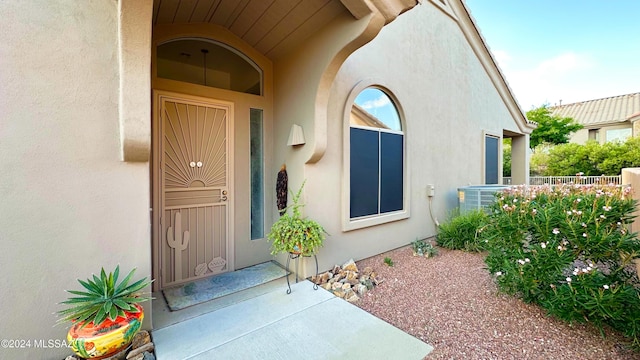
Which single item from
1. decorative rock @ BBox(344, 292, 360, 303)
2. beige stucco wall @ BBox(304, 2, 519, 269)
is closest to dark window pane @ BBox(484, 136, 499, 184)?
beige stucco wall @ BBox(304, 2, 519, 269)

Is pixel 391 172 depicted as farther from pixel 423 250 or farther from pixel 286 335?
pixel 286 335

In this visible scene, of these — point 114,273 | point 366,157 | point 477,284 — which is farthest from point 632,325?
point 114,273

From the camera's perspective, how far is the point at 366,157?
14.7ft

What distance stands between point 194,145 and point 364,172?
9.03 ft

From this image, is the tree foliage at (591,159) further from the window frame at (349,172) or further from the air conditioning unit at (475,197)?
the window frame at (349,172)

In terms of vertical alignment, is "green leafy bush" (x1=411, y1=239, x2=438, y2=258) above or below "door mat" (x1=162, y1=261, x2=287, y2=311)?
above

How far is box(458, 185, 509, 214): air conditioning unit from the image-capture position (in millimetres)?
5477

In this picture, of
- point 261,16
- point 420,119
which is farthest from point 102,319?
point 420,119

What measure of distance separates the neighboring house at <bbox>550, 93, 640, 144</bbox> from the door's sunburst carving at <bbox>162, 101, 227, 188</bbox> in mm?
23784

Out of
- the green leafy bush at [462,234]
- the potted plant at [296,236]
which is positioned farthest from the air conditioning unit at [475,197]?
the potted plant at [296,236]

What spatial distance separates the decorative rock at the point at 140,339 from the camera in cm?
214

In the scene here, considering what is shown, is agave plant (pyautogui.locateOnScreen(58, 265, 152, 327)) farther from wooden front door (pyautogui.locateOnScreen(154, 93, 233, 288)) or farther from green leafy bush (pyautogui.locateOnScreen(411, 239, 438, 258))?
green leafy bush (pyautogui.locateOnScreen(411, 239, 438, 258))

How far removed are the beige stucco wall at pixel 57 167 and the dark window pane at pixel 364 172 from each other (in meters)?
3.02

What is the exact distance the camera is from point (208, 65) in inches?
148
